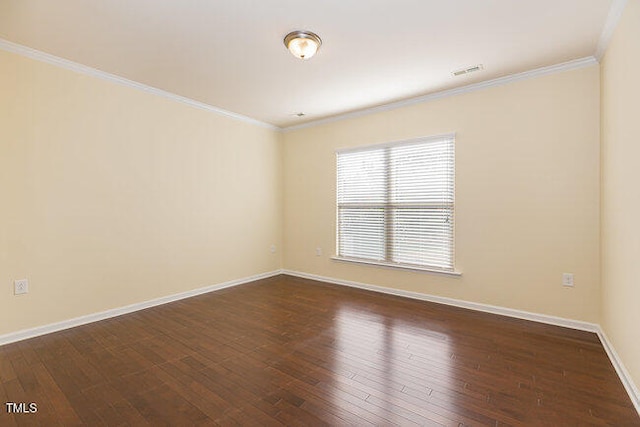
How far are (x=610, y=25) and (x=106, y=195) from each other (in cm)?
488

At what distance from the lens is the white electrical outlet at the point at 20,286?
105 inches

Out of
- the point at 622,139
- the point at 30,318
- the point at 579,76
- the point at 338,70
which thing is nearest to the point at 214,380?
the point at 30,318

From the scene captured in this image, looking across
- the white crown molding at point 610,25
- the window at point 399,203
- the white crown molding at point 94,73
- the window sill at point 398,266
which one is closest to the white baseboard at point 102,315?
the window sill at point 398,266

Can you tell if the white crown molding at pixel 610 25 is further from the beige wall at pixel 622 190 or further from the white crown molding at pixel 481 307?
the white crown molding at pixel 481 307

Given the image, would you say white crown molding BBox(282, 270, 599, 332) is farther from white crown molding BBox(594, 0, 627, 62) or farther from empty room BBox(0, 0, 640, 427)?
white crown molding BBox(594, 0, 627, 62)

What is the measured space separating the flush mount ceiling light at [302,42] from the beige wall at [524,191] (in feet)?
6.37

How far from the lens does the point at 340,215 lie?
478cm

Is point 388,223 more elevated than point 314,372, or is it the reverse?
point 388,223

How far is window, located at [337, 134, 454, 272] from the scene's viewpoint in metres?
3.77

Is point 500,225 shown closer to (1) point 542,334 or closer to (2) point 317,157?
(1) point 542,334

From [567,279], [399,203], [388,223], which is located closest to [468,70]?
[399,203]

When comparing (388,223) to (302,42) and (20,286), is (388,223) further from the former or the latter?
(20,286)

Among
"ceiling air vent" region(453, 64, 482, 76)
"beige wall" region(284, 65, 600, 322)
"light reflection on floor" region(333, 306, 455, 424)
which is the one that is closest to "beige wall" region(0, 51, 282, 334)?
"light reflection on floor" region(333, 306, 455, 424)

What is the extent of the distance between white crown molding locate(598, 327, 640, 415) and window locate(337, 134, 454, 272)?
57.7 inches
